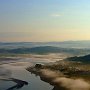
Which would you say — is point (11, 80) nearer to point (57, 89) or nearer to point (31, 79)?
point (31, 79)

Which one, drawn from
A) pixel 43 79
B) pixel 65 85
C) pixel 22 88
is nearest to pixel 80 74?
pixel 43 79

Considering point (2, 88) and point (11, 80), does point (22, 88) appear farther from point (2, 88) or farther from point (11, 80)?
point (11, 80)

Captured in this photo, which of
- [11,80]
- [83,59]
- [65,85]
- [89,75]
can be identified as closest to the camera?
[65,85]

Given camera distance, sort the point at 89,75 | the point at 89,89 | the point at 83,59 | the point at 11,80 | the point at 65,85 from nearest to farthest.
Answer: the point at 89,89 → the point at 65,85 → the point at 11,80 → the point at 89,75 → the point at 83,59

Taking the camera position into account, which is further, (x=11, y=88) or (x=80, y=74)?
→ (x=80, y=74)

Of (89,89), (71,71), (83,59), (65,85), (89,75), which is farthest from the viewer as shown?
(83,59)

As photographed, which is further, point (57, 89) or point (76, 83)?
point (76, 83)

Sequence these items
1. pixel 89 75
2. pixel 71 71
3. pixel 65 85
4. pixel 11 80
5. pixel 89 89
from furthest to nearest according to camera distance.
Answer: pixel 71 71 → pixel 89 75 → pixel 11 80 → pixel 65 85 → pixel 89 89

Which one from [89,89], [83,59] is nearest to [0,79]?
[89,89]

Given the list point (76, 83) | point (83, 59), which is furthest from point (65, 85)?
point (83, 59)
